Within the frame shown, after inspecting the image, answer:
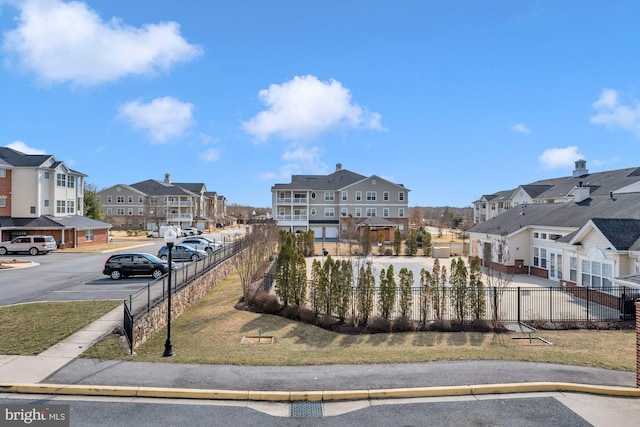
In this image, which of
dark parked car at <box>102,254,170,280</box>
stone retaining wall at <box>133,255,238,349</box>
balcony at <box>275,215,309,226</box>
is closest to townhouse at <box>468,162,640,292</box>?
stone retaining wall at <box>133,255,238,349</box>

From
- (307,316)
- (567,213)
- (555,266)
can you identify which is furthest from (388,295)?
(567,213)

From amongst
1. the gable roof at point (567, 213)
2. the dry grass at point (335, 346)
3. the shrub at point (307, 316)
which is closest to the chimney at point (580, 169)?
the gable roof at point (567, 213)

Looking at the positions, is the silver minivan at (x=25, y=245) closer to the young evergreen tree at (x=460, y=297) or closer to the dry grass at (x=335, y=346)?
the dry grass at (x=335, y=346)

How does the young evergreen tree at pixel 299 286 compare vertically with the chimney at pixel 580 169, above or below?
below

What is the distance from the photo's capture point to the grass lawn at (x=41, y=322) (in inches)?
439

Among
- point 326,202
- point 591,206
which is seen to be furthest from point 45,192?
point 591,206

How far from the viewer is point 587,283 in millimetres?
21844

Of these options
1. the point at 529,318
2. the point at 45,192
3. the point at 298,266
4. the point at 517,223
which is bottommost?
the point at 529,318

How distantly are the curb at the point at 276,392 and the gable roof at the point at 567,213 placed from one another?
19497mm

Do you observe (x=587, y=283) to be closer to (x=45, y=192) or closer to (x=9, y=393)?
(x=9, y=393)

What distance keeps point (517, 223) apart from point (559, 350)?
815 inches

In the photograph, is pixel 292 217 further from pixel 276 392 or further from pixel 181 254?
pixel 276 392

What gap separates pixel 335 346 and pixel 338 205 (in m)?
47.6

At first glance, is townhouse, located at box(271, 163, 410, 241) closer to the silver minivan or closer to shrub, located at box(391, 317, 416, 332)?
the silver minivan
